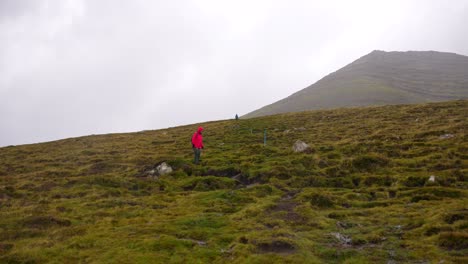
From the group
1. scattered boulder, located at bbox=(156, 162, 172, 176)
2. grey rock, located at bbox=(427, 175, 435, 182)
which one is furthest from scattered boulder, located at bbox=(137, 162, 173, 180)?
grey rock, located at bbox=(427, 175, 435, 182)

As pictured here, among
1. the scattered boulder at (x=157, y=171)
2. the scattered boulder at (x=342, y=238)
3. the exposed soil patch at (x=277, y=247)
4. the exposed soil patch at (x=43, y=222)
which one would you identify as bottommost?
the scattered boulder at (x=342, y=238)

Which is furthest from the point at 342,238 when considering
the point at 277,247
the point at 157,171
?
the point at 157,171

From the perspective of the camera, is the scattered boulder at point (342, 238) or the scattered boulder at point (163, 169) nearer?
the scattered boulder at point (342, 238)

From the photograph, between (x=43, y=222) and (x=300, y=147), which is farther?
(x=300, y=147)

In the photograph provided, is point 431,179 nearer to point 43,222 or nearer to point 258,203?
point 258,203

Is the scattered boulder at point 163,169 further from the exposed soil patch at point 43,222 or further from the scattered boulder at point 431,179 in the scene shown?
the scattered boulder at point 431,179

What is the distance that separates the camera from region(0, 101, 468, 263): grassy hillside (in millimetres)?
13555

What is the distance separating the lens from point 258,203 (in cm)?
2003

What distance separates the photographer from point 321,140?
36.8m

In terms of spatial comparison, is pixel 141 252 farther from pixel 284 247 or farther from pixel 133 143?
pixel 133 143

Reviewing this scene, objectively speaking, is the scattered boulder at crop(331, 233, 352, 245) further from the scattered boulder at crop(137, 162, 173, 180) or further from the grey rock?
the scattered boulder at crop(137, 162, 173, 180)

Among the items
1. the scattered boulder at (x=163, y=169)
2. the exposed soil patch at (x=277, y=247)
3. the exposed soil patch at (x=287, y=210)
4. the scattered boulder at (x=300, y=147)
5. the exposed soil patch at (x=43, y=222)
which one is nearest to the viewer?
the exposed soil patch at (x=277, y=247)

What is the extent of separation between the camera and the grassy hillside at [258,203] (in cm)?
1355

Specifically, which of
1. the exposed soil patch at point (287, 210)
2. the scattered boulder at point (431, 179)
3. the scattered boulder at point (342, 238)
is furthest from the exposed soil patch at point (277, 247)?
the scattered boulder at point (431, 179)
